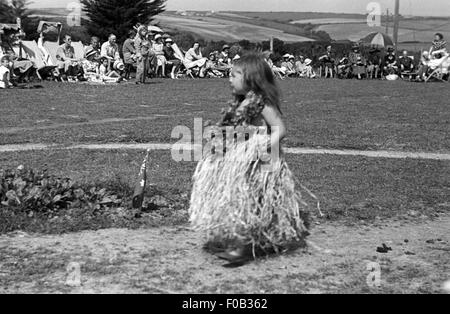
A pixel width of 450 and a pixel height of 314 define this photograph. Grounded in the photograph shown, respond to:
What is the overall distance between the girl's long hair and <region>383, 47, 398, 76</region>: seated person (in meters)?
32.3

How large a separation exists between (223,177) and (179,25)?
57.2 metres

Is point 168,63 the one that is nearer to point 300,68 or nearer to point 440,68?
point 300,68

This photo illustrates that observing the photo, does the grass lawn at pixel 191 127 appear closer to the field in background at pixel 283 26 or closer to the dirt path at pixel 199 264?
the dirt path at pixel 199 264

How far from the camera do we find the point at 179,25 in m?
61.6

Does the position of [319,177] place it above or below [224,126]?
below

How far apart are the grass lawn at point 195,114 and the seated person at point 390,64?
37.6ft

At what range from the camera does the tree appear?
138ft

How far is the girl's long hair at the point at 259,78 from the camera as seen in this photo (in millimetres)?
5844

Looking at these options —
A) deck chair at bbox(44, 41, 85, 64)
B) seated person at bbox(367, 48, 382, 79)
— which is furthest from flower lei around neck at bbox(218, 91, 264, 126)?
seated person at bbox(367, 48, 382, 79)

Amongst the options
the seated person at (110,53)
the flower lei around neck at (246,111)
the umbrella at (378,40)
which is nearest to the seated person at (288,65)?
Answer: the umbrella at (378,40)

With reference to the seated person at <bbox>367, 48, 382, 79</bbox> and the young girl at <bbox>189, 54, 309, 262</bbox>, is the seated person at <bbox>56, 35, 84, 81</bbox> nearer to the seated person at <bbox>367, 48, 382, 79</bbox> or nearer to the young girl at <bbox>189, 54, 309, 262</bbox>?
the seated person at <bbox>367, 48, 382, 79</bbox>

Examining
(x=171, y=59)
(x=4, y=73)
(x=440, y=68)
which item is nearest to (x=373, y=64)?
(x=440, y=68)
